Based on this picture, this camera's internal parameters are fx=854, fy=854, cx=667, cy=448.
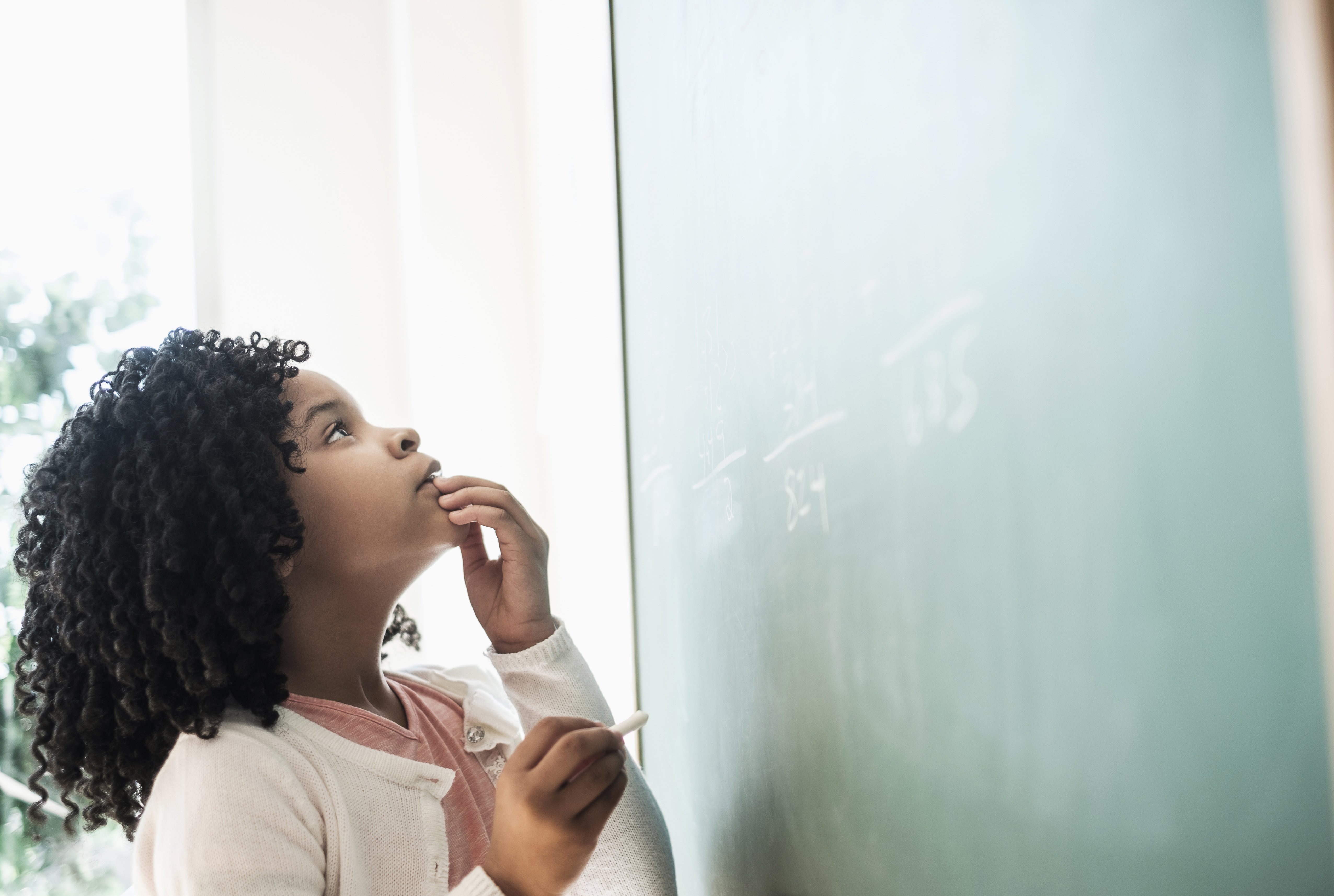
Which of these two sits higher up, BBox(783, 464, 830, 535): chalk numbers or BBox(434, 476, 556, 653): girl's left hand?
BBox(783, 464, 830, 535): chalk numbers

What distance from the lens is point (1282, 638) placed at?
28 cm

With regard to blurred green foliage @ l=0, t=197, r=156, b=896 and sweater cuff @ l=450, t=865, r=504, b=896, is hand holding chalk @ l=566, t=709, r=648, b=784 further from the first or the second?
blurred green foliage @ l=0, t=197, r=156, b=896

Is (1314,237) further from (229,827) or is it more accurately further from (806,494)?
(229,827)

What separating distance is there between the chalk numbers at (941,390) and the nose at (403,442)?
0.53 meters

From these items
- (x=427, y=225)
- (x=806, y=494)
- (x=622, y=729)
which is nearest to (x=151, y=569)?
(x=622, y=729)

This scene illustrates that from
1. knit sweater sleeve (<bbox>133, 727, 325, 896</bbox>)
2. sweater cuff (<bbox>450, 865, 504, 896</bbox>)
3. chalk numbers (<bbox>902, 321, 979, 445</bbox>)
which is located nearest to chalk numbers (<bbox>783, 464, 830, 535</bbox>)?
chalk numbers (<bbox>902, 321, 979, 445</bbox>)

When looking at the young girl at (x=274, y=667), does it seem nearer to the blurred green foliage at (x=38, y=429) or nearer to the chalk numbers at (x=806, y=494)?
the chalk numbers at (x=806, y=494)

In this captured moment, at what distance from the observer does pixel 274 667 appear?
81 cm

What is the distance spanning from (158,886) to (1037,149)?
0.83 m

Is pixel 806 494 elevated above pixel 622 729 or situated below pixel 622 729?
above

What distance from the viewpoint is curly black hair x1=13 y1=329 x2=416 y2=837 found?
762 millimetres

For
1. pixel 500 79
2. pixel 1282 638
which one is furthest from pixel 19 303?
pixel 1282 638

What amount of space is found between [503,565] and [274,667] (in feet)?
0.81

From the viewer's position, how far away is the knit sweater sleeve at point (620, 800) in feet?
2.80
